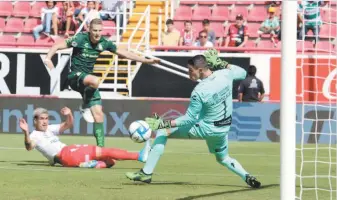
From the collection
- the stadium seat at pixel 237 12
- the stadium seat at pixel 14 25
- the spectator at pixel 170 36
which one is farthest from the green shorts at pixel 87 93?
the stadium seat at pixel 14 25

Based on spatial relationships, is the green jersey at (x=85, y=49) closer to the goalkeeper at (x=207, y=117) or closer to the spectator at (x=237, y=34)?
the goalkeeper at (x=207, y=117)

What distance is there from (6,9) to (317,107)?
437 inches

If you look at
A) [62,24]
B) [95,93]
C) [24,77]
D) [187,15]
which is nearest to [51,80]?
[24,77]

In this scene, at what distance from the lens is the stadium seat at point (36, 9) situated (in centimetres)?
2834

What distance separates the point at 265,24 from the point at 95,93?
981cm

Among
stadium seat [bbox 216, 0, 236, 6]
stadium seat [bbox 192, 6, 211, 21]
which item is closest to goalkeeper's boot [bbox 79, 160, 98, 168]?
stadium seat [bbox 192, 6, 211, 21]

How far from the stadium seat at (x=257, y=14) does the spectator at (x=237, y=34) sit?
5.25 ft

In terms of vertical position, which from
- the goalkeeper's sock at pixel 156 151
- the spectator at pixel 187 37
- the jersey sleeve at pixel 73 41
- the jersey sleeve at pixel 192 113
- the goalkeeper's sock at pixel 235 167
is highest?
the jersey sleeve at pixel 73 41

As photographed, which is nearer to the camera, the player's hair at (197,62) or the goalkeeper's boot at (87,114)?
the player's hair at (197,62)

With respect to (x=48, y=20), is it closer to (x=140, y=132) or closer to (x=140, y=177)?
(x=140, y=177)

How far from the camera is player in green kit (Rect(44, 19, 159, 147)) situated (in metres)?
16.3

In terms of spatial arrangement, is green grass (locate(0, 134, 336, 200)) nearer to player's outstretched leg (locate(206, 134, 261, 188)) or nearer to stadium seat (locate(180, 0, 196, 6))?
player's outstretched leg (locate(206, 134, 261, 188))

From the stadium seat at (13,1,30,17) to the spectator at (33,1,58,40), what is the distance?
1.69m

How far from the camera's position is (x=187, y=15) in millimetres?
28031
